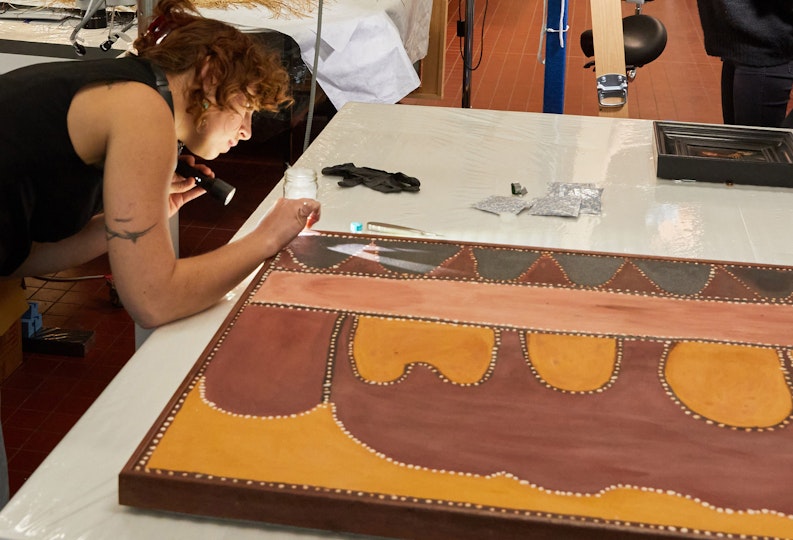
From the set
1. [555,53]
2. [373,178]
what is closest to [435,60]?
[555,53]

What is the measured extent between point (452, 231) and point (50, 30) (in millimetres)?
1906

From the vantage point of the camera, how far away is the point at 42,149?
4.02ft

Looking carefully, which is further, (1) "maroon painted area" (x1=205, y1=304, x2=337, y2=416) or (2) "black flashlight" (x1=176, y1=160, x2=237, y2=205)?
(2) "black flashlight" (x1=176, y1=160, x2=237, y2=205)

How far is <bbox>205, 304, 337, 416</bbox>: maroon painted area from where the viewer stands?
3.42ft

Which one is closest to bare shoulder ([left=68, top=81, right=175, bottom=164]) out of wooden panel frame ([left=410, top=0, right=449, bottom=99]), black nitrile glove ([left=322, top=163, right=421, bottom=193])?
black nitrile glove ([left=322, top=163, right=421, bottom=193])

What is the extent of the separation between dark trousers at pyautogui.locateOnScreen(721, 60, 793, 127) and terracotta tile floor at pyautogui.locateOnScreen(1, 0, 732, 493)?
173 cm

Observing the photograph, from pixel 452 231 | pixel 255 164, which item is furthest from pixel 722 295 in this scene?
pixel 255 164

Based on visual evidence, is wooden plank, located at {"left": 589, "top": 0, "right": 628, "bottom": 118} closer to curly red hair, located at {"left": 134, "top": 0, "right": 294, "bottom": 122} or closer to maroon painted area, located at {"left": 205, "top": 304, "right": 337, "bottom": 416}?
curly red hair, located at {"left": 134, "top": 0, "right": 294, "bottom": 122}

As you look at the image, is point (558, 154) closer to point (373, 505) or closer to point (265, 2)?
point (373, 505)

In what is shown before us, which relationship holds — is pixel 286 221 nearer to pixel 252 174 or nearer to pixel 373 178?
pixel 373 178

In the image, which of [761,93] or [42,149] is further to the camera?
[761,93]

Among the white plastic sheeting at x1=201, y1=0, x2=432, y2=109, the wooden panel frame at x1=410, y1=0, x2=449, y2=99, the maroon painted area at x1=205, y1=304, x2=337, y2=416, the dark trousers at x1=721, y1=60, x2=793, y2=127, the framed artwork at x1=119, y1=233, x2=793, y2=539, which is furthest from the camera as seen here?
the wooden panel frame at x1=410, y1=0, x2=449, y2=99

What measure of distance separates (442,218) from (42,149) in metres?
0.73

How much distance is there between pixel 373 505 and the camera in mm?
869
